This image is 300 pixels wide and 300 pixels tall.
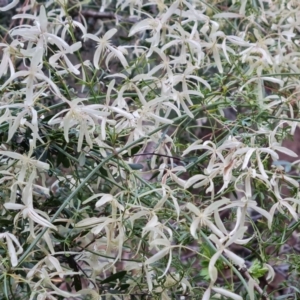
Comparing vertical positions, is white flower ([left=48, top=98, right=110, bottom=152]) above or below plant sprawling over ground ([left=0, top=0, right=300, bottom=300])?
above

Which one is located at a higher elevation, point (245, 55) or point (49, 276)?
point (245, 55)

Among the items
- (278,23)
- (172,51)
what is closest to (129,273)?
(278,23)

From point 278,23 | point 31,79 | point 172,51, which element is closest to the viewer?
point 31,79

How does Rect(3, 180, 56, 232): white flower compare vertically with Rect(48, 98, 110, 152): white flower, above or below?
below

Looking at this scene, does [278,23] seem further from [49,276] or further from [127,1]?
[49,276]

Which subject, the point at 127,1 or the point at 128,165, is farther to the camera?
the point at 127,1

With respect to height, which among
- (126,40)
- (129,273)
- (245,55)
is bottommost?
(129,273)

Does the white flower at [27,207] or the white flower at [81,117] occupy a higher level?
the white flower at [81,117]

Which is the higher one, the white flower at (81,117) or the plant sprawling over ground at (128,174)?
the white flower at (81,117)

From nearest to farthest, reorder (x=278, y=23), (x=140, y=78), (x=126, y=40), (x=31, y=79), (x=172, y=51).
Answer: (x=31, y=79)
(x=140, y=78)
(x=278, y=23)
(x=126, y=40)
(x=172, y=51)

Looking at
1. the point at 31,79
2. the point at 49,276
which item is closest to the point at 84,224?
the point at 49,276
